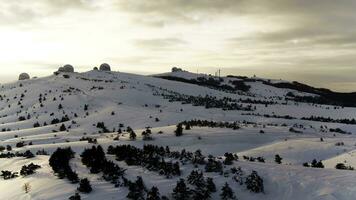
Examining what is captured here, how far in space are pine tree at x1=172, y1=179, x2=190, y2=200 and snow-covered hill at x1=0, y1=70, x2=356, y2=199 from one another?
24 cm

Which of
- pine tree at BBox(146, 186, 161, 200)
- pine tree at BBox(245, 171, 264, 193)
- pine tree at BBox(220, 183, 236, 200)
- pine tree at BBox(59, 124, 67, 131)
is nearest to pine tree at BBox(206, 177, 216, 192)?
pine tree at BBox(220, 183, 236, 200)

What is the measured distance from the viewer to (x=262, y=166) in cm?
2139

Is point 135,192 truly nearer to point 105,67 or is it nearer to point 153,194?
point 153,194

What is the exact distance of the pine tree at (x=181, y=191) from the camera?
17234 millimetres

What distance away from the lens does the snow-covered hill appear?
1895 centimetres

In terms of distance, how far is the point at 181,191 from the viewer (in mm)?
17453

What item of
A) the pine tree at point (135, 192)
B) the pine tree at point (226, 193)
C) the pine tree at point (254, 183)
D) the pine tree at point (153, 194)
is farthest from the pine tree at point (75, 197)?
the pine tree at point (254, 183)

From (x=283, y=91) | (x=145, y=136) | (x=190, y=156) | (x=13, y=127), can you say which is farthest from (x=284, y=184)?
(x=283, y=91)

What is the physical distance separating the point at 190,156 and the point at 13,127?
32.6m

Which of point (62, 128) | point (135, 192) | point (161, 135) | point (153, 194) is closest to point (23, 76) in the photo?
point (62, 128)

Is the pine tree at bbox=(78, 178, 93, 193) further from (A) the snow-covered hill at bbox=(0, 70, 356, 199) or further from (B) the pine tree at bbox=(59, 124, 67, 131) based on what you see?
(B) the pine tree at bbox=(59, 124, 67, 131)

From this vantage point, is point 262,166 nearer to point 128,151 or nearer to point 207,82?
point 128,151

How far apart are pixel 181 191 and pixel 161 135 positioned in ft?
54.1

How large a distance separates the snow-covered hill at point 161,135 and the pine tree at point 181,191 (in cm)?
24
